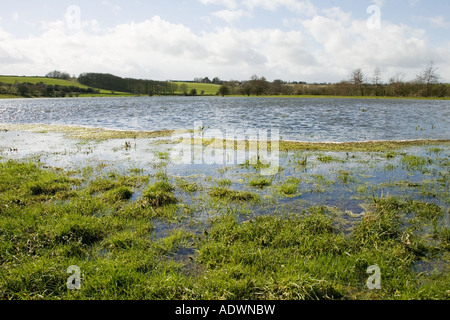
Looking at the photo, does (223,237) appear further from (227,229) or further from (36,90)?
(36,90)

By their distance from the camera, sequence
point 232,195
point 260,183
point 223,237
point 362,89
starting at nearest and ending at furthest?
point 223,237, point 232,195, point 260,183, point 362,89

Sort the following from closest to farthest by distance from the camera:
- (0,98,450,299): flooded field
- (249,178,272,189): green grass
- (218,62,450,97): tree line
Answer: (0,98,450,299): flooded field → (249,178,272,189): green grass → (218,62,450,97): tree line

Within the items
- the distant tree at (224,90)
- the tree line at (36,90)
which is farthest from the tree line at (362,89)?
the tree line at (36,90)

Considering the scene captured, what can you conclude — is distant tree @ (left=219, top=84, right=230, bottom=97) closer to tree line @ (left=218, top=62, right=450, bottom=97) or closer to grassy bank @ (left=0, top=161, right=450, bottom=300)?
tree line @ (left=218, top=62, right=450, bottom=97)

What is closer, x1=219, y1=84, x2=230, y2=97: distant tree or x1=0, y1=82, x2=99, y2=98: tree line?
x1=0, y1=82, x2=99, y2=98: tree line

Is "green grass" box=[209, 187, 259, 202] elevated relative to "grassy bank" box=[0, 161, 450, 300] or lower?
elevated

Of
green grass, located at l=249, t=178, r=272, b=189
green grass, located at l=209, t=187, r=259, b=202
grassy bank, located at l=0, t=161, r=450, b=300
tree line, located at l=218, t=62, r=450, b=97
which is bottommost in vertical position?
grassy bank, located at l=0, t=161, r=450, b=300

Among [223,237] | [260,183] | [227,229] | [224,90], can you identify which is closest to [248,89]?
[224,90]

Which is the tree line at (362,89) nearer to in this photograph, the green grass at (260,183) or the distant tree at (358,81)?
the distant tree at (358,81)

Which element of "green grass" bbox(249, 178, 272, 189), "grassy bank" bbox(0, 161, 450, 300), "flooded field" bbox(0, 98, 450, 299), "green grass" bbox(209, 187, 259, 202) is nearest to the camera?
"grassy bank" bbox(0, 161, 450, 300)

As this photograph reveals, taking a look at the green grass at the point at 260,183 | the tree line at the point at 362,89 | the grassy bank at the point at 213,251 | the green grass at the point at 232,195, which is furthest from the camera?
the tree line at the point at 362,89

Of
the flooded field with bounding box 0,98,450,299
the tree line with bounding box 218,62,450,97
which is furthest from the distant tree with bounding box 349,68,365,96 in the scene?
the flooded field with bounding box 0,98,450,299

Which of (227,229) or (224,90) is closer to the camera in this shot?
(227,229)
